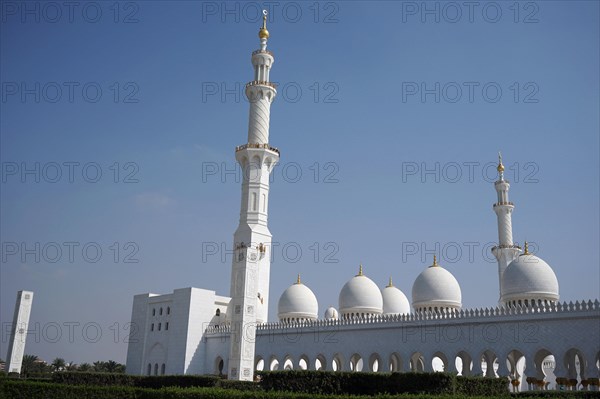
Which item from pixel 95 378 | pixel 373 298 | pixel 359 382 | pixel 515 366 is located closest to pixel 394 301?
pixel 373 298

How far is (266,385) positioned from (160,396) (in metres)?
5.13

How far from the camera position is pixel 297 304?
132 feet

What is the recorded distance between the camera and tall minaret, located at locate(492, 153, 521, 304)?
38938 mm

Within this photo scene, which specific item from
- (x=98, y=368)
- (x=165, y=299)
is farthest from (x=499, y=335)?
(x=98, y=368)

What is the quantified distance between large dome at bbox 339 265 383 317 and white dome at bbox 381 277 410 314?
13.4 ft

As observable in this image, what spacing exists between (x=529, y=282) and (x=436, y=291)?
5721 millimetres

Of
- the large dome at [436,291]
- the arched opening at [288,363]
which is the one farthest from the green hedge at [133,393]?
the arched opening at [288,363]

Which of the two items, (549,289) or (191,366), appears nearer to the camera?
(549,289)

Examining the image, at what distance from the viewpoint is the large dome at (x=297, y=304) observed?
4009 cm

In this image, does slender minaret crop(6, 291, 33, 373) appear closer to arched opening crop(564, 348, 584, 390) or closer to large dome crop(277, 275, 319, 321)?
large dome crop(277, 275, 319, 321)

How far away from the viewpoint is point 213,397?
1456 centimetres

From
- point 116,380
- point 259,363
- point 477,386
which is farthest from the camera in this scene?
point 259,363

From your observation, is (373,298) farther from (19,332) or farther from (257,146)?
(19,332)

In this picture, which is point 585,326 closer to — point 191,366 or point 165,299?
point 191,366
